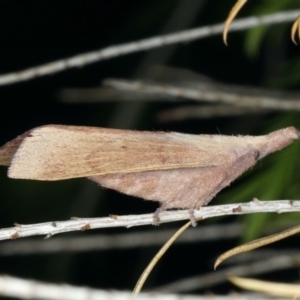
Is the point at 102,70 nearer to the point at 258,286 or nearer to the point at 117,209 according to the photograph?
the point at 117,209

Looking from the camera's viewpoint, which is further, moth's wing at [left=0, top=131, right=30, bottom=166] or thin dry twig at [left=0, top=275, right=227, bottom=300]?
moth's wing at [left=0, top=131, right=30, bottom=166]

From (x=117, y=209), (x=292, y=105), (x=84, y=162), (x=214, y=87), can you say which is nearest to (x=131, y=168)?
(x=84, y=162)

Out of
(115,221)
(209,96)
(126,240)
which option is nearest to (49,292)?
(115,221)

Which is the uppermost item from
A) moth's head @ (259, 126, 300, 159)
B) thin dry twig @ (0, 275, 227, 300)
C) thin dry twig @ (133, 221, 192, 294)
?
moth's head @ (259, 126, 300, 159)

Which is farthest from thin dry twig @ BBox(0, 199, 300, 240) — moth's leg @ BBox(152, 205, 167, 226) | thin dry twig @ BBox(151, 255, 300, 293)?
thin dry twig @ BBox(151, 255, 300, 293)

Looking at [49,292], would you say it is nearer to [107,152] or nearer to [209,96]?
[107,152]

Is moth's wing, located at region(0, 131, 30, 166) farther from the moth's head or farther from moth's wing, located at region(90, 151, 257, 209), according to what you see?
the moth's head

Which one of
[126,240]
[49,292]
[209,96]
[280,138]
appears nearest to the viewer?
[49,292]
